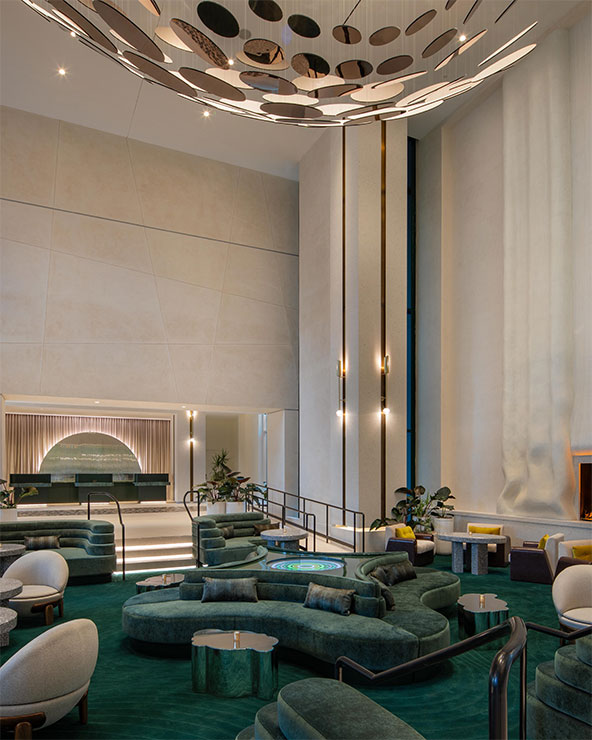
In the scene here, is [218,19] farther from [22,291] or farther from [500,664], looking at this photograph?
[22,291]

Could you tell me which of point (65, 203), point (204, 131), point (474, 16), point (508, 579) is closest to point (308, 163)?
point (204, 131)

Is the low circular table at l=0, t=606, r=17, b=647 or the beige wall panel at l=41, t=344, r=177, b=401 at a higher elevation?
the beige wall panel at l=41, t=344, r=177, b=401

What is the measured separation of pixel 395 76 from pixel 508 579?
8.22 metres

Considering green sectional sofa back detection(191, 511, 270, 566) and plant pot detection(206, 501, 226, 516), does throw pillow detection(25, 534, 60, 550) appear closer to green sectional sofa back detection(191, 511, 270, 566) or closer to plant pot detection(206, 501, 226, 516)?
green sectional sofa back detection(191, 511, 270, 566)

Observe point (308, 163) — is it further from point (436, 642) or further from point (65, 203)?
point (436, 642)

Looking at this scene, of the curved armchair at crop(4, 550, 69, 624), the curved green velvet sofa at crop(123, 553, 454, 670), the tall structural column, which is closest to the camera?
the curved green velvet sofa at crop(123, 553, 454, 670)

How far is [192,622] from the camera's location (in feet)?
19.4

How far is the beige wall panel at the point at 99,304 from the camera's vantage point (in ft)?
44.3

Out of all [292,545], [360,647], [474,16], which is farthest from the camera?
[292,545]

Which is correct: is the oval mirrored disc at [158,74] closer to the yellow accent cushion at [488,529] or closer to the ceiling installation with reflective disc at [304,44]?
the ceiling installation with reflective disc at [304,44]

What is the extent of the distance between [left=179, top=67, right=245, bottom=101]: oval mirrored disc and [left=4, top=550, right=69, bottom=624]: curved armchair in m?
5.83

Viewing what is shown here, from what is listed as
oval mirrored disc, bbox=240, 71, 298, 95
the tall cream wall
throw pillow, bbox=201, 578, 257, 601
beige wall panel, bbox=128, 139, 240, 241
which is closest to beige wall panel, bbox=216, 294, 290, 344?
the tall cream wall

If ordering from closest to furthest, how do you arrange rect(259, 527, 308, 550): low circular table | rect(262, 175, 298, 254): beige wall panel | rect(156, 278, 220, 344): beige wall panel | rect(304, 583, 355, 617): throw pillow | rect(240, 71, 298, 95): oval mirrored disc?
A: rect(240, 71, 298, 95): oval mirrored disc
rect(304, 583, 355, 617): throw pillow
rect(259, 527, 308, 550): low circular table
rect(156, 278, 220, 344): beige wall panel
rect(262, 175, 298, 254): beige wall panel

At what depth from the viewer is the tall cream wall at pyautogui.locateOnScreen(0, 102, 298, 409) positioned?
13328 mm
